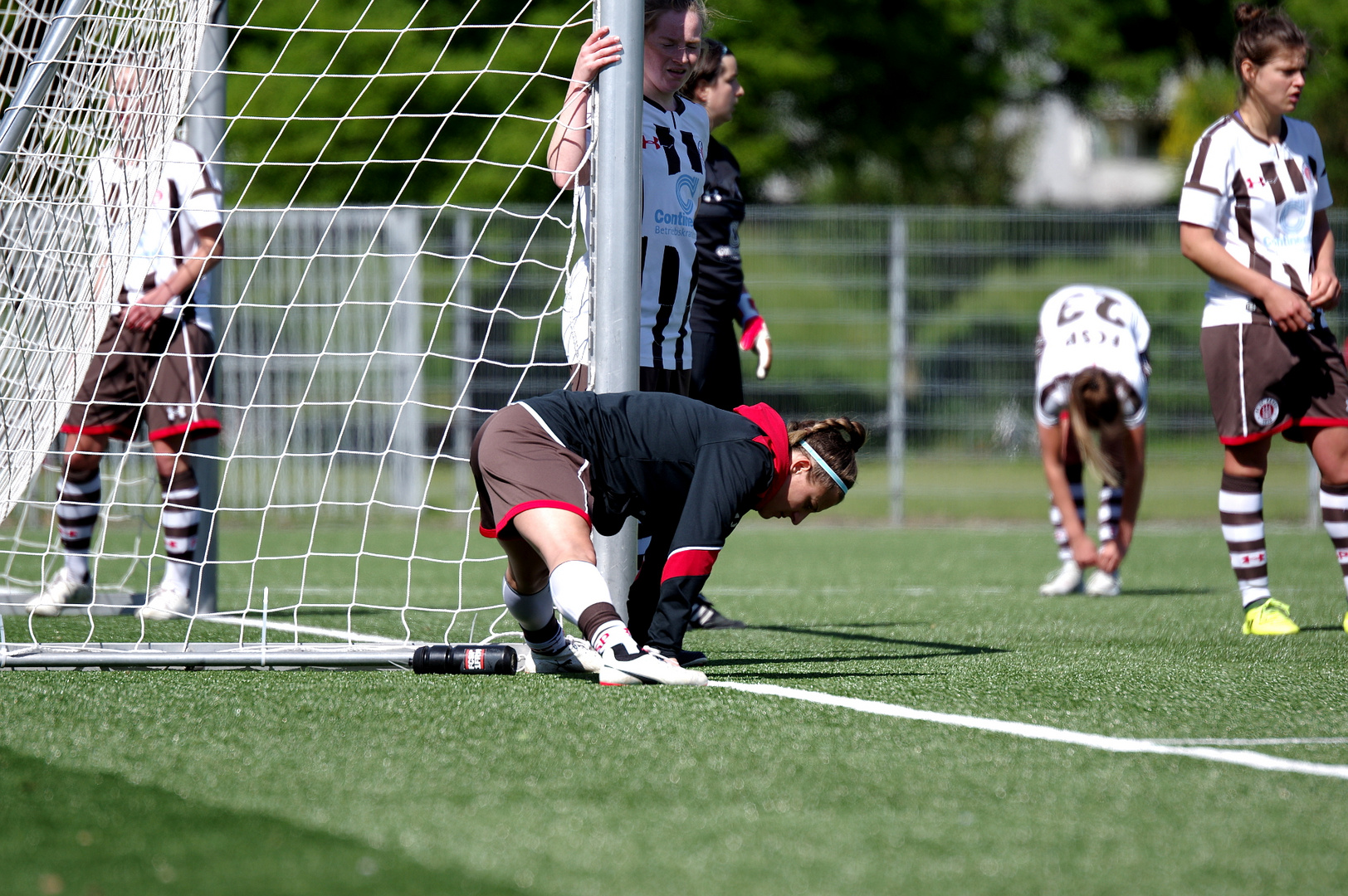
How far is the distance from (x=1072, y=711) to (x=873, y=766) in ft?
2.64

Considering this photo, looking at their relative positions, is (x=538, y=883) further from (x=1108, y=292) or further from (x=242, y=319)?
(x=242, y=319)

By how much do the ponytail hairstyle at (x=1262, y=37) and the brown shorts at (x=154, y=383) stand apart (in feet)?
12.5

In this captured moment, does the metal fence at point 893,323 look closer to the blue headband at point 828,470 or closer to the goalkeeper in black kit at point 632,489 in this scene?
the goalkeeper in black kit at point 632,489

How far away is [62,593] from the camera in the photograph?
5.70m

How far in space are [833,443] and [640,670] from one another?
75 cm

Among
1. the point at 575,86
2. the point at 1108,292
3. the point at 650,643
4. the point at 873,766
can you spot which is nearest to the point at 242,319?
the point at 1108,292

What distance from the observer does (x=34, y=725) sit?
10.2ft

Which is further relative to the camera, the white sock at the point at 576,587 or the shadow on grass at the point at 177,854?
the white sock at the point at 576,587

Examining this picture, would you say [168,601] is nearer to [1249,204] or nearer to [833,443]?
[833,443]

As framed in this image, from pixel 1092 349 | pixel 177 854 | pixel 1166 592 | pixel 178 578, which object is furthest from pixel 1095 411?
pixel 177 854

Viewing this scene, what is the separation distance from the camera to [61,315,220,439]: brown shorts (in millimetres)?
5508

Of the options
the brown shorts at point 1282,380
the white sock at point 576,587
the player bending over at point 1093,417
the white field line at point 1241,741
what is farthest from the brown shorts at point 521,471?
the player bending over at point 1093,417

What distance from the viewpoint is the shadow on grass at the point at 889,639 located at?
4496 millimetres

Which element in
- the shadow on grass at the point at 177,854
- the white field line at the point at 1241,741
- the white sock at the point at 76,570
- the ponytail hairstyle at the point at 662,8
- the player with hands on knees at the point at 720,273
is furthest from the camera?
the white sock at the point at 76,570
